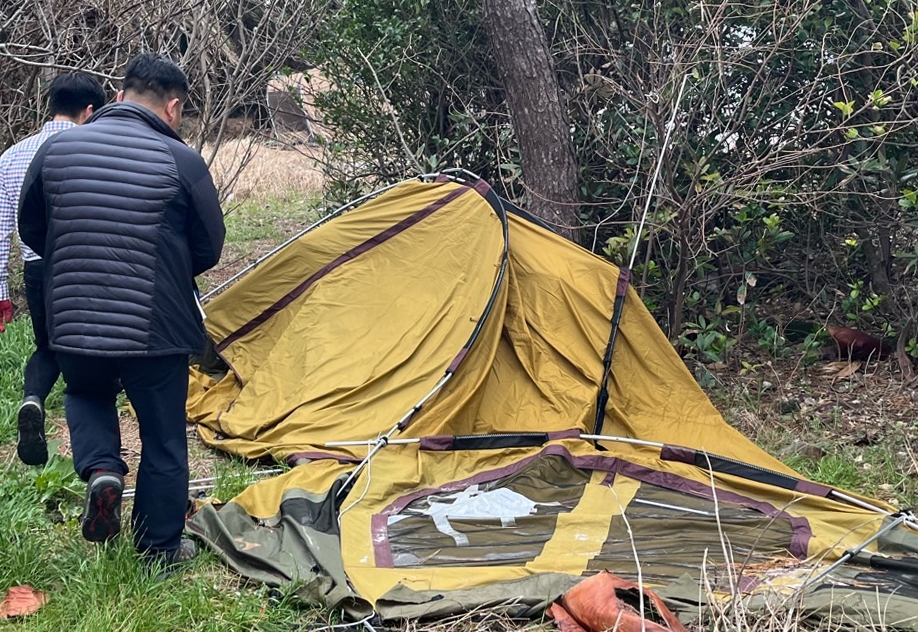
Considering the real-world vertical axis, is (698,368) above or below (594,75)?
below

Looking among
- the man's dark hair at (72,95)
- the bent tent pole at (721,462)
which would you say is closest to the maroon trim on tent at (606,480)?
the bent tent pole at (721,462)

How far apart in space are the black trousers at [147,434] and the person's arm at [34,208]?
451 millimetres

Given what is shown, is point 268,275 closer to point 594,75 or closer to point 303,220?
point 594,75

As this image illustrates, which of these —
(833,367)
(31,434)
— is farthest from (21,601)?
(833,367)

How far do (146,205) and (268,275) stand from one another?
2238mm

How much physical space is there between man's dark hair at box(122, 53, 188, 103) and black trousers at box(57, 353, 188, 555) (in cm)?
91

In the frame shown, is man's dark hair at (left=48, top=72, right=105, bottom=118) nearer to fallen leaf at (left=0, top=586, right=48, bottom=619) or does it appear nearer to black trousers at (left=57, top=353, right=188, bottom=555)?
black trousers at (left=57, top=353, right=188, bottom=555)

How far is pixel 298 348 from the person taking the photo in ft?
15.9

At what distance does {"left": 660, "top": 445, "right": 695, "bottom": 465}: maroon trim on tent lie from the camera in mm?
4008

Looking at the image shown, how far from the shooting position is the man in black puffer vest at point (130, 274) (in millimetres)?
2863

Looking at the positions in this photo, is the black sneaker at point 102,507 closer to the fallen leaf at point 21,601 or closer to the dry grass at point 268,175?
the fallen leaf at point 21,601

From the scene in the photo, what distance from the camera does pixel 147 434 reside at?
2.99 meters

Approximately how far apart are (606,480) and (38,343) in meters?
2.62

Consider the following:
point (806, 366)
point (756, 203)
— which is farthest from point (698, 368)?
point (756, 203)
